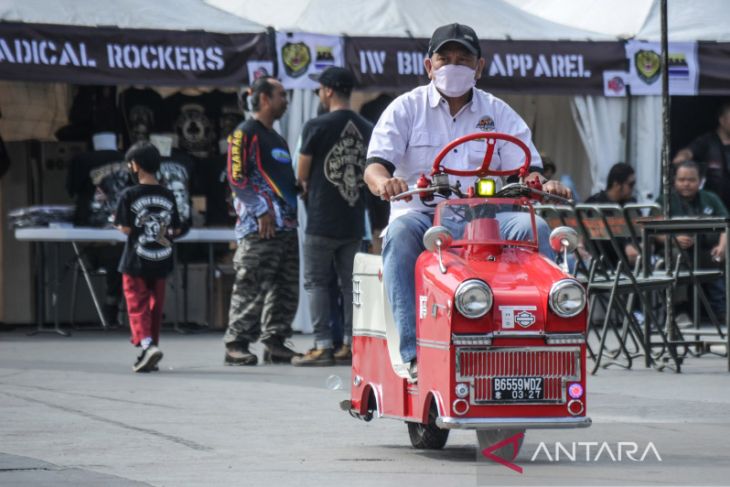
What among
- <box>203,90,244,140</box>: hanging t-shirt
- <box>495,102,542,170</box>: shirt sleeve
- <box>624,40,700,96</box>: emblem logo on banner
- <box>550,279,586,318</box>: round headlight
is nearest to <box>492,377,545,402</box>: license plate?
<box>550,279,586,318</box>: round headlight

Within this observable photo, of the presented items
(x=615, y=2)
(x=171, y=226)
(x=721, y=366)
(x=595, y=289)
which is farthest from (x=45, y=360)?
(x=615, y=2)

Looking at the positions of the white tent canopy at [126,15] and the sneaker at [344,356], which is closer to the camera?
the sneaker at [344,356]

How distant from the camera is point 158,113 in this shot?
1728cm

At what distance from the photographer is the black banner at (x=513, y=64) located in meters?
15.3

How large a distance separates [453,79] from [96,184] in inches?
353

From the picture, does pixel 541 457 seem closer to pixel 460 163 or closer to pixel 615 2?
pixel 460 163

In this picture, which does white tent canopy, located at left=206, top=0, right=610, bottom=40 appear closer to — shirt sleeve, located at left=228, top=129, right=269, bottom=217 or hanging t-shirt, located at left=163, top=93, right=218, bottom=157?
hanging t-shirt, located at left=163, top=93, right=218, bottom=157

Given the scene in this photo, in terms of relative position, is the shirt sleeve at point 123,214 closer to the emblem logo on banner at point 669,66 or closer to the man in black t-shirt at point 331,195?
the man in black t-shirt at point 331,195

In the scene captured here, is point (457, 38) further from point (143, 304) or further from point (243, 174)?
point (143, 304)

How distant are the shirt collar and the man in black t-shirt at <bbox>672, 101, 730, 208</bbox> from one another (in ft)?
33.4

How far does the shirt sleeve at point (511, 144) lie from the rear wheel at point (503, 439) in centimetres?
126

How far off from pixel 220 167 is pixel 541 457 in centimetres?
1059

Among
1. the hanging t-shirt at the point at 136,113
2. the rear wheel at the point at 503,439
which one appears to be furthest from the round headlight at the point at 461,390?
the hanging t-shirt at the point at 136,113

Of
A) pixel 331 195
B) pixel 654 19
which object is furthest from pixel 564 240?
pixel 654 19
